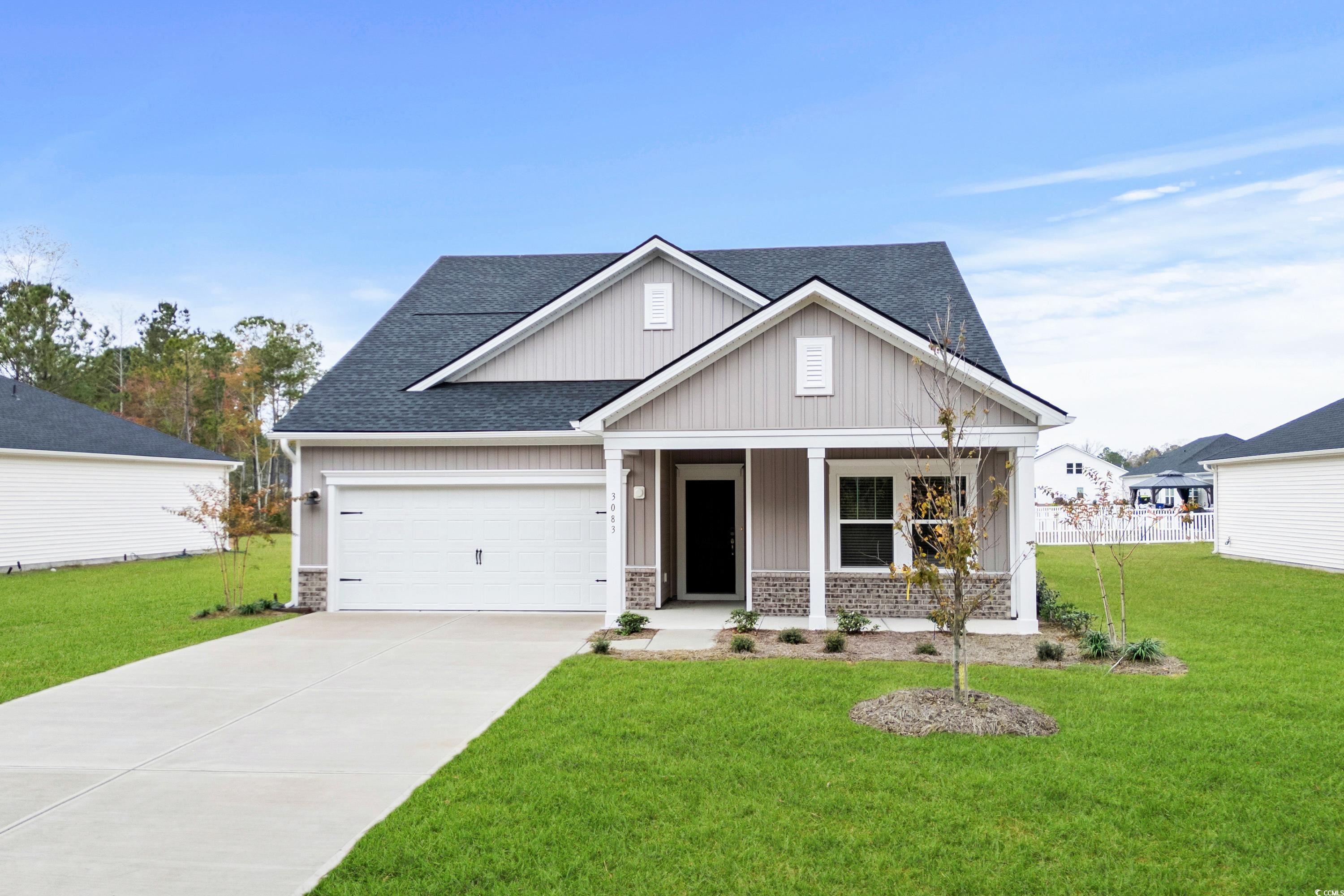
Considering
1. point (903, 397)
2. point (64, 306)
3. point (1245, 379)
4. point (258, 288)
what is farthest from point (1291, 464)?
point (64, 306)

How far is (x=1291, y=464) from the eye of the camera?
884 inches

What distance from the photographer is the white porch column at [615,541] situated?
12758 mm

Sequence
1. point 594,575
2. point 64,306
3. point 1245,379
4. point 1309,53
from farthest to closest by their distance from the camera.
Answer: point 64,306 → point 1245,379 → point 1309,53 → point 594,575

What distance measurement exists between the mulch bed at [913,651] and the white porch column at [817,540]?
12.7 inches

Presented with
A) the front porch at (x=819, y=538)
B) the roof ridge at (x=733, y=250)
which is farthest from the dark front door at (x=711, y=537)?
the roof ridge at (x=733, y=250)

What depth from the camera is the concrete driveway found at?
4.86 metres

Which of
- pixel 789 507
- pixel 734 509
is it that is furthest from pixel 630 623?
pixel 734 509

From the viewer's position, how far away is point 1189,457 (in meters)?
49.5

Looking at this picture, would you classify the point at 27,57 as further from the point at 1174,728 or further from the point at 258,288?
the point at 1174,728

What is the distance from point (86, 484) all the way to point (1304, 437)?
3201cm

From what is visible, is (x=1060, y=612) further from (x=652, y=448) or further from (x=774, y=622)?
(x=652, y=448)

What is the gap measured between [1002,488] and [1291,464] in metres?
19.1

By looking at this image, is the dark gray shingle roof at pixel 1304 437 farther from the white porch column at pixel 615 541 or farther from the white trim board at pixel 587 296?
the white porch column at pixel 615 541

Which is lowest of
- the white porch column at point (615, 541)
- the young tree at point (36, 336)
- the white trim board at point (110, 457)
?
the white porch column at point (615, 541)
